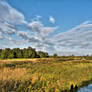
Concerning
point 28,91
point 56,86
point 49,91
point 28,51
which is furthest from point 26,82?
point 28,51

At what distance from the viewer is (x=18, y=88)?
7430mm

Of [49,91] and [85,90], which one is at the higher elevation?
[49,91]

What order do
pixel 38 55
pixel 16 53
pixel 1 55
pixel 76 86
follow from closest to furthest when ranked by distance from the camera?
pixel 76 86, pixel 1 55, pixel 16 53, pixel 38 55

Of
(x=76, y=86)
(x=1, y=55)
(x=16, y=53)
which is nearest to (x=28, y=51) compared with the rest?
(x=16, y=53)

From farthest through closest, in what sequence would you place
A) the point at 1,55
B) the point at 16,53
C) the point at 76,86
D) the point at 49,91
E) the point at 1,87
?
the point at 16,53, the point at 1,55, the point at 76,86, the point at 49,91, the point at 1,87

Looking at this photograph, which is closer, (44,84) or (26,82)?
(26,82)

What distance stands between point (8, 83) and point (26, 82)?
1.53 m

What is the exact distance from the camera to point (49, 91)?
27.8 ft

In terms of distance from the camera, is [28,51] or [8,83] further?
[28,51]

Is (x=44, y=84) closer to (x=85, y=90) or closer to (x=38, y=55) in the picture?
(x=85, y=90)

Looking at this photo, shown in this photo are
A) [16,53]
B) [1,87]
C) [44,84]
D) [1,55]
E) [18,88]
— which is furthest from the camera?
[16,53]

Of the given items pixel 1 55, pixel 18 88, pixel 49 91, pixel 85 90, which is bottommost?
pixel 85 90

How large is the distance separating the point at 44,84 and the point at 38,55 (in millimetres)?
96662

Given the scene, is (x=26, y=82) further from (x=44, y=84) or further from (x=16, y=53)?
(x=16, y=53)
